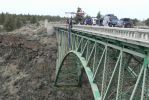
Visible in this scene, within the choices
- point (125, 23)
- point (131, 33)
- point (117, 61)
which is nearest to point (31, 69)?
point (125, 23)

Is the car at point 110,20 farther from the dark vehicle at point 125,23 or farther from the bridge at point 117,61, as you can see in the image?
the bridge at point 117,61

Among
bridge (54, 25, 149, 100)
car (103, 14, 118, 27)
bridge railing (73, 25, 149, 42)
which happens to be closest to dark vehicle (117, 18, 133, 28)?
car (103, 14, 118, 27)

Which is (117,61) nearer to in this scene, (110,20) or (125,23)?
(125,23)

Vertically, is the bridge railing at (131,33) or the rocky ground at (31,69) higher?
the bridge railing at (131,33)

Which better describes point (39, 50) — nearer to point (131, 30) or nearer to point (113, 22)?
point (113, 22)

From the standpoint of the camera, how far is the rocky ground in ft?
173

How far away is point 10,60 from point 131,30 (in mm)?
48275

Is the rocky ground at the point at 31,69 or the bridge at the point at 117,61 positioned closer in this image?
the bridge at the point at 117,61

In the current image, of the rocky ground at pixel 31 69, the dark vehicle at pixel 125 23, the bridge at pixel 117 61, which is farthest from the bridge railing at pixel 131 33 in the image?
the rocky ground at pixel 31 69

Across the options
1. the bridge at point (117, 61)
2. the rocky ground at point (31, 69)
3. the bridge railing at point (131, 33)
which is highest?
the bridge railing at point (131, 33)

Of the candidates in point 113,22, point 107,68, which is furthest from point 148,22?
point 107,68

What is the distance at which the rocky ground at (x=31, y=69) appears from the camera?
52812 millimetres

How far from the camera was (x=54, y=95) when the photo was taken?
5244cm

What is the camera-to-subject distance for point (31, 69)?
197ft
